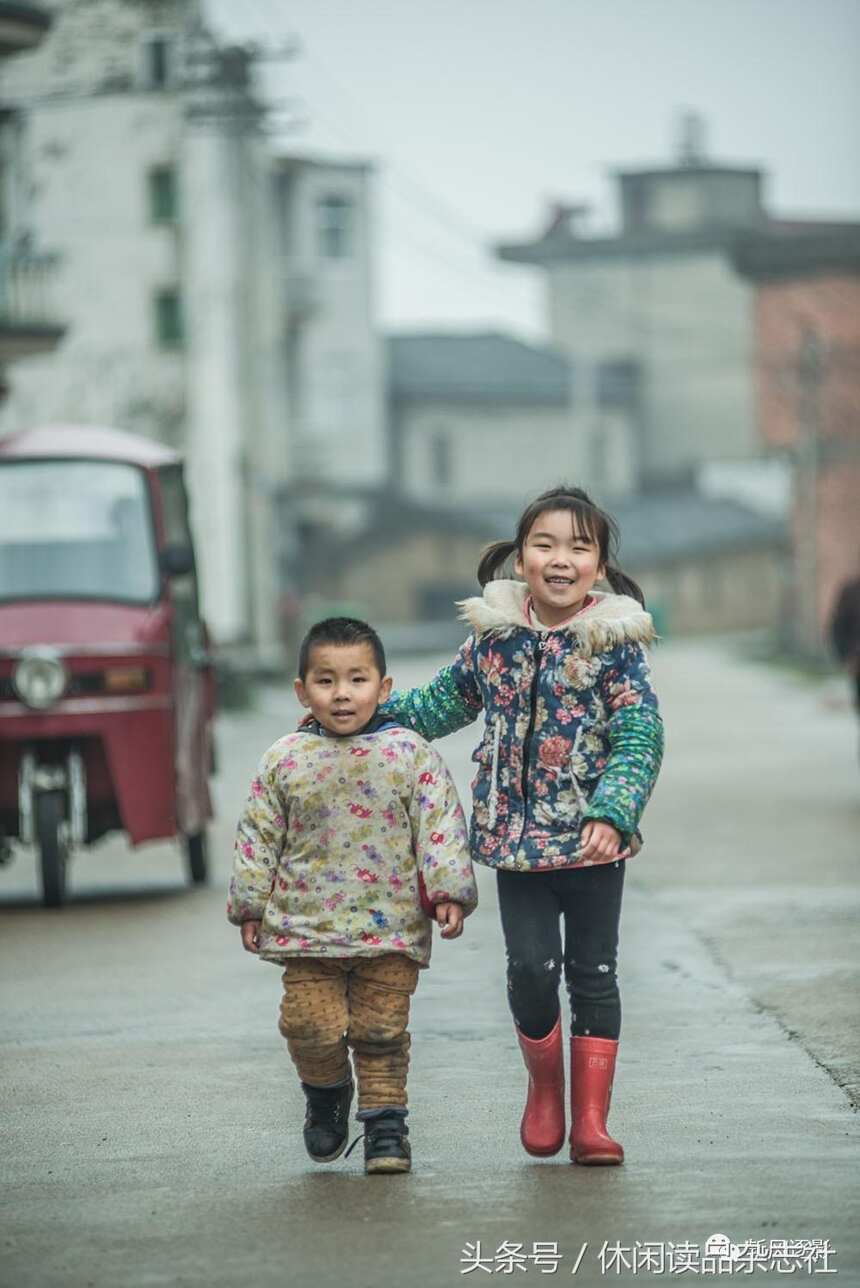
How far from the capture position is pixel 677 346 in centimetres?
7894

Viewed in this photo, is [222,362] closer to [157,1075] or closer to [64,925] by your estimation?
[64,925]

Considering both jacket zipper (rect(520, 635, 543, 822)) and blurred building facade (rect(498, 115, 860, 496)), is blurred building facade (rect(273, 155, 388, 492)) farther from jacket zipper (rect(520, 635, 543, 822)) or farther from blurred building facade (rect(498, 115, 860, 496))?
jacket zipper (rect(520, 635, 543, 822))

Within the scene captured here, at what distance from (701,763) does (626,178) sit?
6099cm

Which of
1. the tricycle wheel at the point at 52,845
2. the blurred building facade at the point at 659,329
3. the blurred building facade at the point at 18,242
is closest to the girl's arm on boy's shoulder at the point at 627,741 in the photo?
the tricycle wheel at the point at 52,845

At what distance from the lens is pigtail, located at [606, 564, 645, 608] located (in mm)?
6500

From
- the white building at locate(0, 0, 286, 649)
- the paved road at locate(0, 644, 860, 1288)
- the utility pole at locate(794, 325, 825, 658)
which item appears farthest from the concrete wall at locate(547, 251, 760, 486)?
the paved road at locate(0, 644, 860, 1288)

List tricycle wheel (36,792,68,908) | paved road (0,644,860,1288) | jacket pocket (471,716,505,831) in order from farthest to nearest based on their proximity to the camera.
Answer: tricycle wheel (36,792,68,908), jacket pocket (471,716,505,831), paved road (0,644,860,1288)

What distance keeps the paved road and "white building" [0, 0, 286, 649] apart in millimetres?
28507

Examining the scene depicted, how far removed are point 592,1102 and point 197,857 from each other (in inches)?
300

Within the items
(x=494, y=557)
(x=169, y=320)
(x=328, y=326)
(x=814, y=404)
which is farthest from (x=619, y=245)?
(x=494, y=557)

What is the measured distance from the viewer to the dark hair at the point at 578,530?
20.8ft

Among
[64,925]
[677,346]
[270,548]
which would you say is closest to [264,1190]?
[64,925]

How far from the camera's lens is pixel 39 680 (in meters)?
12.7

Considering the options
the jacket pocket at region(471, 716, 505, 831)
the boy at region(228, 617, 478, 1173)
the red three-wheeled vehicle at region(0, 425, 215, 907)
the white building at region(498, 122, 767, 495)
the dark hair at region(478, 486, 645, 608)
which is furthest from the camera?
the white building at region(498, 122, 767, 495)
